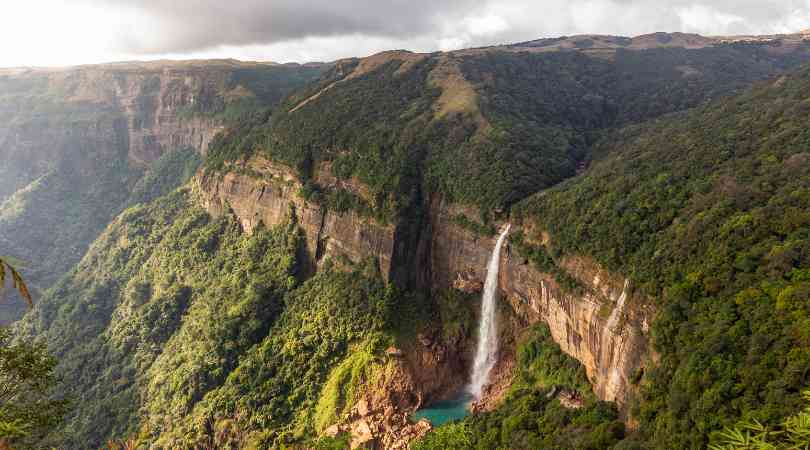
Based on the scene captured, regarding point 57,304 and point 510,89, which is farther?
point 57,304

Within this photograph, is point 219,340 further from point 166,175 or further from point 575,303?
point 166,175

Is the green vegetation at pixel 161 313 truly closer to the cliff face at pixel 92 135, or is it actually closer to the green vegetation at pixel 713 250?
the green vegetation at pixel 713 250

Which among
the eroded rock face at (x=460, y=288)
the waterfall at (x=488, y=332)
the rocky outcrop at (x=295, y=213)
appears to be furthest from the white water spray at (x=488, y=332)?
the rocky outcrop at (x=295, y=213)

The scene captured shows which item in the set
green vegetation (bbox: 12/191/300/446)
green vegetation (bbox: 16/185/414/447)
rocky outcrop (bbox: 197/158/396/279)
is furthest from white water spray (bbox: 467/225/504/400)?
green vegetation (bbox: 12/191/300/446)

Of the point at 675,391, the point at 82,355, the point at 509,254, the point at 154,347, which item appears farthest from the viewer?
the point at 82,355

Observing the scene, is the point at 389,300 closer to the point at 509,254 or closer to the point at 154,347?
the point at 509,254

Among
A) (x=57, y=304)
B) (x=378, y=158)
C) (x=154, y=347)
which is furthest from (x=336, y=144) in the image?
(x=57, y=304)

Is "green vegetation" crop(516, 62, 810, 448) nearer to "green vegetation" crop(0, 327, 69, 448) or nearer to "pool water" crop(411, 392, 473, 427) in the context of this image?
"pool water" crop(411, 392, 473, 427)
